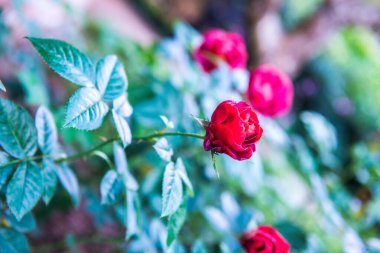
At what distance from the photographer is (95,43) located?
8.50ft

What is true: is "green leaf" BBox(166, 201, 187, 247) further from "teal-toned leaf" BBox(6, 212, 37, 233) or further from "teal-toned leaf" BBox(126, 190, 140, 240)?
"teal-toned leaf" BBox(6, 212, 37, 233)

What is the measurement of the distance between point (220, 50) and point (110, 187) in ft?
1.90

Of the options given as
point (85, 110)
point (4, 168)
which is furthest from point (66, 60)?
point (4, 168)

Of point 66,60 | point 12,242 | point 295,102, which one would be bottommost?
point 12,242

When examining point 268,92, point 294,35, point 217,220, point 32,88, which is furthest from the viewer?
point 294,35

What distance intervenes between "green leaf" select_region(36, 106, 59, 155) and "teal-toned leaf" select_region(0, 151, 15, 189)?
0.23 ft

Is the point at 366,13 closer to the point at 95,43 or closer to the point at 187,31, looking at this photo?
the point at 95,43

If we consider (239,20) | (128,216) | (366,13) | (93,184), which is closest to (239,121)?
(128,216)

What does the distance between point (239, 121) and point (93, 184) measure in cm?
101

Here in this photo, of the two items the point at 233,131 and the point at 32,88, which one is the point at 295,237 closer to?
the point at 233,131

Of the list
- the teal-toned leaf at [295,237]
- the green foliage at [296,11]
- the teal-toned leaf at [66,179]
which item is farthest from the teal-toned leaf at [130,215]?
the green foliage at [296,11]

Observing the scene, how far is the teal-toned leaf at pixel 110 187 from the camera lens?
72cm

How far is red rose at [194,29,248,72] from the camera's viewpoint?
116 centimetres

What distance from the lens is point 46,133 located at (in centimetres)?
73
